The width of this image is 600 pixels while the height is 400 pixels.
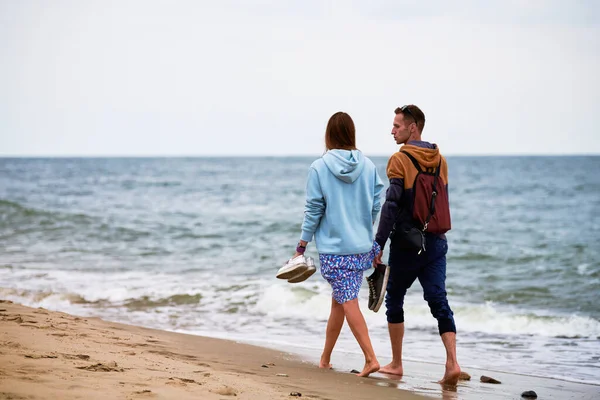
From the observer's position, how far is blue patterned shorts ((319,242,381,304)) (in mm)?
4691

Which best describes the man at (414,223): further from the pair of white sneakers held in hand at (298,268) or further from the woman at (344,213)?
the pair of white sneakers held in hand at (298,268)

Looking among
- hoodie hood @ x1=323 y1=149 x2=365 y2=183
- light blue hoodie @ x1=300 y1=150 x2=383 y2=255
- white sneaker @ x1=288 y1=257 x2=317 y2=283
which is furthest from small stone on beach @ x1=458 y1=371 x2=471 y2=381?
hoodie hood @ x1=323 y1=149 x2=365 y2=183

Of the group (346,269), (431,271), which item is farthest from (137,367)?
(431,271)

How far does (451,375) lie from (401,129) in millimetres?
1726

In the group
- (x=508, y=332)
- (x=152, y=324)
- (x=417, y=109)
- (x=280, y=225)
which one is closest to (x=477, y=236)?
(x=280, y=225)

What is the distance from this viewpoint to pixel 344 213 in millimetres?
4645

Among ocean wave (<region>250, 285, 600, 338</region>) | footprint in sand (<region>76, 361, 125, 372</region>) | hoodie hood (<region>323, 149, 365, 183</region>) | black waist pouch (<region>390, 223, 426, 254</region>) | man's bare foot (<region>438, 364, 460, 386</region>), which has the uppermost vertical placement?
hoodie hood (<region>323, 149, 365, 183</region>)

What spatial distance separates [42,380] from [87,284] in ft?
22.4

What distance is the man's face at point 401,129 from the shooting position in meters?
4.84

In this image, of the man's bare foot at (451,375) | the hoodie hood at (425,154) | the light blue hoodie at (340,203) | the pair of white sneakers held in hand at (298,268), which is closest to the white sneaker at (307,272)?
the pair of white sneakers held in hand at (298,268)

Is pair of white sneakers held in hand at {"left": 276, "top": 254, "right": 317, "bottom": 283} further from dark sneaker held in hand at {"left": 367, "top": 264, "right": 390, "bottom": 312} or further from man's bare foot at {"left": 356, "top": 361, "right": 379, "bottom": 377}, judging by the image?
man's bare foot at {"left": 356, "top": 361, "right": 379, "bottom": 377}

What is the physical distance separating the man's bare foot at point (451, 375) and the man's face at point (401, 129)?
5.21 ft

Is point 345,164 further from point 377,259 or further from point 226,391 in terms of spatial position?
point 226,391

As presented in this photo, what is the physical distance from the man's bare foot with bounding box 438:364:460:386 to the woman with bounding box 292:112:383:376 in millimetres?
480
